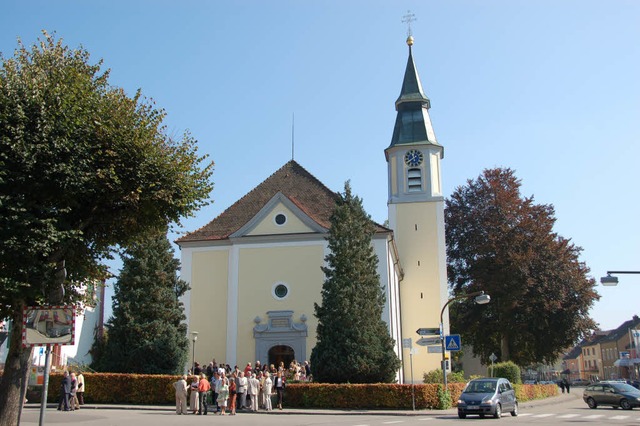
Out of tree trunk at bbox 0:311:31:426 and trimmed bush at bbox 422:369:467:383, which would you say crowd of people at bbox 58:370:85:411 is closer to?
tree trunk at bbox 0:311:31:426

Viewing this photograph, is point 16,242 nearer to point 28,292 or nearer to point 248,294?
point 28,292

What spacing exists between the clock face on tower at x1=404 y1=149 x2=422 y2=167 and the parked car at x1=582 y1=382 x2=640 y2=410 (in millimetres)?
17269

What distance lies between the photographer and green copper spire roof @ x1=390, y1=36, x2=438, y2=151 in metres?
42.7

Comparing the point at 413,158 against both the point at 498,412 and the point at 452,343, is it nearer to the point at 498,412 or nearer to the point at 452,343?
the point at 452,343

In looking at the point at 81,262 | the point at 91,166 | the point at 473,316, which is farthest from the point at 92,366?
the point at 473,316

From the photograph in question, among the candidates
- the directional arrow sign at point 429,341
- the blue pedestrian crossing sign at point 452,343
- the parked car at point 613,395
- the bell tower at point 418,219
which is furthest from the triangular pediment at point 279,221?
the parked car at point 613,395

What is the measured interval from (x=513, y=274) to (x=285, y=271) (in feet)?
→ 57.0

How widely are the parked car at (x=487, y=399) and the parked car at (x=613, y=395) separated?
8967 millimetres

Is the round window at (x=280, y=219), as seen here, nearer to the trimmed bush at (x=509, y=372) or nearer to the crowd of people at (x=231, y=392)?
the crowd of people at (x=231, y=392)

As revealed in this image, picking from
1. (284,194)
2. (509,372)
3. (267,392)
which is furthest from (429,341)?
(284,194)

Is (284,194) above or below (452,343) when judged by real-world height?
above

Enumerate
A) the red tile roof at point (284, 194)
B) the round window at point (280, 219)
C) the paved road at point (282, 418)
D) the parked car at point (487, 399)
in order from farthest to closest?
the red tile roof at point (284, 194), the round window at point (280, 219), the parked car at point (487, 399), the paved road at point (282, 418)

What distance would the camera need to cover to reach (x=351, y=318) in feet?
90.6

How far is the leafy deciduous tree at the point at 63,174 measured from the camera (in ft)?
47.1
